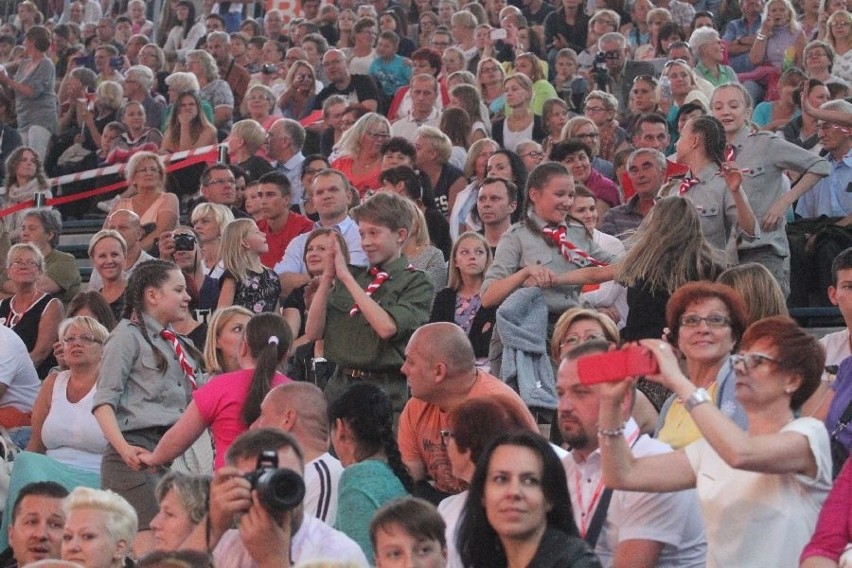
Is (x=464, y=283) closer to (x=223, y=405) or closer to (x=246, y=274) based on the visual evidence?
(x=246, y=274)

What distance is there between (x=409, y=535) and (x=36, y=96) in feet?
39.6

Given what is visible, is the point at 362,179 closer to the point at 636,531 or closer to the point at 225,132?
the point at 225,132

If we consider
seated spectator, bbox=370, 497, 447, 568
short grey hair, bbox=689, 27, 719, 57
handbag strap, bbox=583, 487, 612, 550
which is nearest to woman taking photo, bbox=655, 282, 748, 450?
handbag strap, bbox=583, 487, 612, 550

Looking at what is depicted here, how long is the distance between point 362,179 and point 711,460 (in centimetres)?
653

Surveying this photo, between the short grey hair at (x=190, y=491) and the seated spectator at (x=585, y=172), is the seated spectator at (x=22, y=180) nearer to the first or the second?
the seated spectator at (x=585, y=172)

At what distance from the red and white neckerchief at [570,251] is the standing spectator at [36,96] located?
28.6 feet

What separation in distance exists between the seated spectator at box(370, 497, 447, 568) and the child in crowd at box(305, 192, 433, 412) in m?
2.62

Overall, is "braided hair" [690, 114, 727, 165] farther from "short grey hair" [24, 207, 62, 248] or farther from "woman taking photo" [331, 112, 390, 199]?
"short grey hair" [24, 207, 62, 248]

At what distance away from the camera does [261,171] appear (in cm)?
1220

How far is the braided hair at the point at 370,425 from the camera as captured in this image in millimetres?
6098

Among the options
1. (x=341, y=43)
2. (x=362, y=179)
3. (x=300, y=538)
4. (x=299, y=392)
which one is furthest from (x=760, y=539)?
(x=341, y=43)

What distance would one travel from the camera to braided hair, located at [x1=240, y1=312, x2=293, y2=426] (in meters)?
7.00

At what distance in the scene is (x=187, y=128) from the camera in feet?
43.2

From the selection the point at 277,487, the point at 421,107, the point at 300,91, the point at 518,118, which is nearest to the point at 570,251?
the point at 277,487
